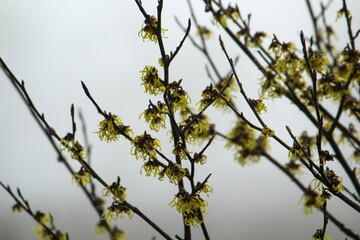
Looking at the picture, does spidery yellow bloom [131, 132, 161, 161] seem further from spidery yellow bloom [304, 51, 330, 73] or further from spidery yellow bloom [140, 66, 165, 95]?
spidery yellow bloom [304, 51, 330, 73]

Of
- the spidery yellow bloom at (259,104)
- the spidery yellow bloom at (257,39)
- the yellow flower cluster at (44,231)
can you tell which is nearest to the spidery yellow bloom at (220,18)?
the spidery yellow bloom at (257,39)

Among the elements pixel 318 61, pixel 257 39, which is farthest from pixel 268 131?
pixel 257 39

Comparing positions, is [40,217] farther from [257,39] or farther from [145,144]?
[257,39]

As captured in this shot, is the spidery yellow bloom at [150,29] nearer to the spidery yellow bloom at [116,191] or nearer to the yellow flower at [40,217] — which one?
the spidery yellow bloom at [116,191]

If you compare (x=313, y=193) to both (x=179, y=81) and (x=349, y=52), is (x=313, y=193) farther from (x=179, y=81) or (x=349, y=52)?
(x=179, y=81)

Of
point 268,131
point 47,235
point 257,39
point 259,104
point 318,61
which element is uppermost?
point 257,39

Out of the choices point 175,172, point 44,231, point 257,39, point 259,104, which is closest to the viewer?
point 175,172

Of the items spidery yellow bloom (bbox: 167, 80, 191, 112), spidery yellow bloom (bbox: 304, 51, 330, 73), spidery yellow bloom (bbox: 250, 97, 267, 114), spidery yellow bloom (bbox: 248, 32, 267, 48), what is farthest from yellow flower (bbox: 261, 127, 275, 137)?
spidery yellow bloom (bbox: 248, 32, 267, 48)

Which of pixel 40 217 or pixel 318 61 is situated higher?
pixel 318 61
